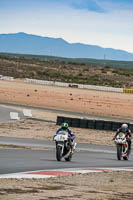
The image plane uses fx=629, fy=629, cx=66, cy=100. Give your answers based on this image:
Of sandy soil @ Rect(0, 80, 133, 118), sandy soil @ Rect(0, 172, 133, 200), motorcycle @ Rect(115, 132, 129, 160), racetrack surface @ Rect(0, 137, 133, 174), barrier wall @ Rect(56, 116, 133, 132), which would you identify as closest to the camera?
sandy soil @ Rect(0, 172, 133, 200)

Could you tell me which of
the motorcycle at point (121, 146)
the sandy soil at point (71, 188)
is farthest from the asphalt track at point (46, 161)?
the sandy soil at point (71, 188)

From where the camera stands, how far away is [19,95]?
7488 centimetres

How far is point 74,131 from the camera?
3912 cm

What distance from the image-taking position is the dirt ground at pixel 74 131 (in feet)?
41.3

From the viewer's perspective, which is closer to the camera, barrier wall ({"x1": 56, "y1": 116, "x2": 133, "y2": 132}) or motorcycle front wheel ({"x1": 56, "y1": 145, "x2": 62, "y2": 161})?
motorcycle front wheel ({"x1": 56, "y1": 145, "x2": 62, "y2": 161})

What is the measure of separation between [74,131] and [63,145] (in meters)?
18.1

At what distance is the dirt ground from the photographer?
12587 mm

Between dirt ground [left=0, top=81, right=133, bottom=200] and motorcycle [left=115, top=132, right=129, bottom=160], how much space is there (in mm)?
5128

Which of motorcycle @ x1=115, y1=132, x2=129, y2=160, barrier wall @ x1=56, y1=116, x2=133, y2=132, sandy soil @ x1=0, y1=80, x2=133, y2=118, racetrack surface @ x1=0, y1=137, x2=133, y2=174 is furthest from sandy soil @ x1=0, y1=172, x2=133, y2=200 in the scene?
sandy soil @ x1=0, y1=80, x2=133, y2=118

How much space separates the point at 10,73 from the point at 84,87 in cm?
3276

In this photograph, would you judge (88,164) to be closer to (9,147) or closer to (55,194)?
(9,147)

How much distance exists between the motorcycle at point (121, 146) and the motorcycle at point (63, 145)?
8.82ft

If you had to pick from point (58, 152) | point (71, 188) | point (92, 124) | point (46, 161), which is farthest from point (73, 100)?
point (71, 188)

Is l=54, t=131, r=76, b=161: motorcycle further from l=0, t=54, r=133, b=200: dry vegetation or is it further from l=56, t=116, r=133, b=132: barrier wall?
l=56, t=116, r=133, b=132: barrier wall
